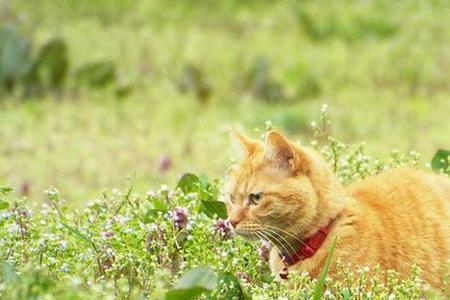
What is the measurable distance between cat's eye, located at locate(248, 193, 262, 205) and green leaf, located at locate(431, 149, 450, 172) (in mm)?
1185

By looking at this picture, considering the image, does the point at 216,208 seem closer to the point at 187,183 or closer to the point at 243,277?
the point at 243,277

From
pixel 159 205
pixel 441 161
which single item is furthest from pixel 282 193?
pixel 441 161

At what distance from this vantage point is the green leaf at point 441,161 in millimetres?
5742

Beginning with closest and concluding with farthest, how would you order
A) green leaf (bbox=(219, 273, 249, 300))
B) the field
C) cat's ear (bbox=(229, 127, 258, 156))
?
green leaf (bbox=(219, 273, 249, 300)) → cat's ear (bbox=(229, 127, 258, 156)) → the field

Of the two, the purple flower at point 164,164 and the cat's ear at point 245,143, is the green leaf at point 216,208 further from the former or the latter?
the purple flower at point 164,164

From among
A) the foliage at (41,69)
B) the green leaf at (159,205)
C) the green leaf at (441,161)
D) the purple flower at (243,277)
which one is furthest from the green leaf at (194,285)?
the foliage at (41,69)

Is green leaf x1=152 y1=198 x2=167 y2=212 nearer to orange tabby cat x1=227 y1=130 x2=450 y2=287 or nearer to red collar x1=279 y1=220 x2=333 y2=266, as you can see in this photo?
orange tabby cat x1=227 y1=130 x2=450 y2=287

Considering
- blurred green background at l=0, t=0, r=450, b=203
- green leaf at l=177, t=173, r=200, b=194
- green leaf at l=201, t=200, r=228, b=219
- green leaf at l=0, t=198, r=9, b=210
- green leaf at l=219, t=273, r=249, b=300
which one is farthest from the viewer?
blurred green background at l=0, t=0, r=450, b=203

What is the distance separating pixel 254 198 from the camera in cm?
486

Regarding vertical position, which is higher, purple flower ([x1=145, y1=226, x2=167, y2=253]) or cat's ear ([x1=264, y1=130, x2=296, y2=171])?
cat's ear ([x1=264, y1=130, x2=296, y2=171])

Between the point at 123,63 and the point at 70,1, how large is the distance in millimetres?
1667

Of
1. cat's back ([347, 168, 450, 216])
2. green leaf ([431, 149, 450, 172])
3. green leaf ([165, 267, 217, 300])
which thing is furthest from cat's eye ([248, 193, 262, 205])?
green leaf ([431, 149, 450, 172])

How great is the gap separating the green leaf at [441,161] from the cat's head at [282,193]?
1.02m

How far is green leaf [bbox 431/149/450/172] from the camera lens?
574 cm
